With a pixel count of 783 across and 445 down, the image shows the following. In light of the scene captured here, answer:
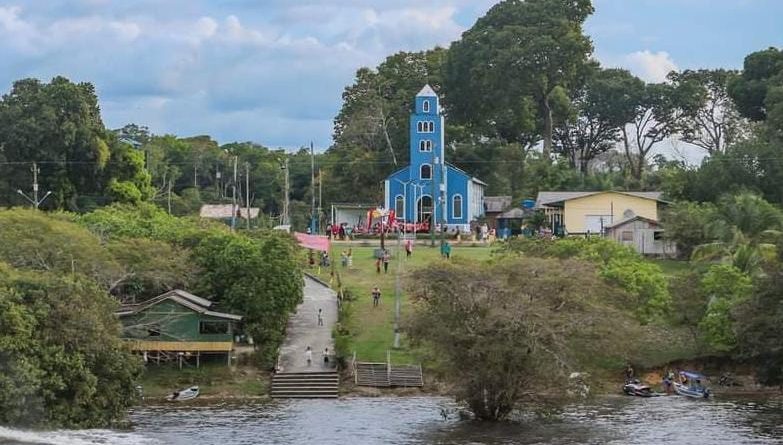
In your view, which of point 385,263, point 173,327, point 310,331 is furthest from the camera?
point 385,263

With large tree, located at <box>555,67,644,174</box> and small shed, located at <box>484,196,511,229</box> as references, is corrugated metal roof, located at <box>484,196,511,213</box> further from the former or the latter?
large tree, located at <box>555,67,644,174</box>

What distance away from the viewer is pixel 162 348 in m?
59.8

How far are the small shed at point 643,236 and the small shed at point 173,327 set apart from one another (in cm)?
3795

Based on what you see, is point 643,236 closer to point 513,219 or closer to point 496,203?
point 513,219

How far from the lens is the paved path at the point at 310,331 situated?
203 ft

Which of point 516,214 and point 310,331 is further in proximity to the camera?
point 516,214

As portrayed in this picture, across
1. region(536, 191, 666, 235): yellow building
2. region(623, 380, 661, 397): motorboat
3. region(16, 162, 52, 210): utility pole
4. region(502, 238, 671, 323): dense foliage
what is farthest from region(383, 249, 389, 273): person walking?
region(623, 380, 661, 397): motorboat

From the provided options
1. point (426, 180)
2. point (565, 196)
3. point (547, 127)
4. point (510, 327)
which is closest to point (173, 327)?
point (510, 327)

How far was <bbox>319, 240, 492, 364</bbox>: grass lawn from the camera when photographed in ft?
208

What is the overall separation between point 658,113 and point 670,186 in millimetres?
29718

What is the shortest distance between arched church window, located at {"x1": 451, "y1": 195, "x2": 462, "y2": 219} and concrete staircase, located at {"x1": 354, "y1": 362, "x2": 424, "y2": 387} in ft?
163

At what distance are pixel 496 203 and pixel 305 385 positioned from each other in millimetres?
60413

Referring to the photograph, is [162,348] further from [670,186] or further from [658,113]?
[658,113]

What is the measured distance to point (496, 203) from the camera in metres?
117
